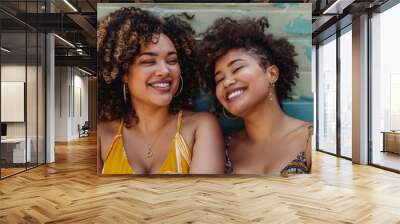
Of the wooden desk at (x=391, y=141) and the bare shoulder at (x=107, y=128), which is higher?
the bare shoulder at (x=107, y=128)

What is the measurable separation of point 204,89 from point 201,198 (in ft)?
7.33

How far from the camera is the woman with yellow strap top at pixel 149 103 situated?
667 cm

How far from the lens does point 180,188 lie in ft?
19.6

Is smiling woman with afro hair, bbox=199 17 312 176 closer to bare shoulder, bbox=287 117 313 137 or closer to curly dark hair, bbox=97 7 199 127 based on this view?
bare shoulder, bbox=287 117 313 137

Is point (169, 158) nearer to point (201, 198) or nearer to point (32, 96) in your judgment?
point (201, 198)

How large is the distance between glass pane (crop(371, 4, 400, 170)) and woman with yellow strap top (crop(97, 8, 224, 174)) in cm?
370

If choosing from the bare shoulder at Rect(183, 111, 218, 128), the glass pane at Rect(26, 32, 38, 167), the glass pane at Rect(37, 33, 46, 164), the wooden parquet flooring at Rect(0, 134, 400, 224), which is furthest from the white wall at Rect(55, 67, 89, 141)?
the bare shoulder at Rect(183, 111, 218, 128)

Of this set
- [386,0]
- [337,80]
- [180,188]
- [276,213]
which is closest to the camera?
[276,213]

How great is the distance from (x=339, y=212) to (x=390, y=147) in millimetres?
4343

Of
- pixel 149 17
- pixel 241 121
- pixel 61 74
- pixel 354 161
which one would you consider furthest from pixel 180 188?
pixel 61 74

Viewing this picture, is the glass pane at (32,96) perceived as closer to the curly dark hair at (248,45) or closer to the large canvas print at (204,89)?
the large canvas print at (204,89)

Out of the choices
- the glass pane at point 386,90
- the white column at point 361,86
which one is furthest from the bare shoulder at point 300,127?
the white column at point 361,86

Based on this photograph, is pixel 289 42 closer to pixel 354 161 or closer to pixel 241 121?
pixel 241 121

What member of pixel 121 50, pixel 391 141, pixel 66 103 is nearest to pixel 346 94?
pixel 391 141
